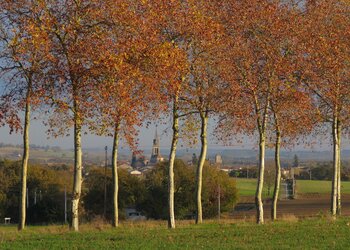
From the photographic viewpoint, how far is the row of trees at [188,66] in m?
23.7

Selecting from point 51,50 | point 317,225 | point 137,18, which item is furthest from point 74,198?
point 317,225

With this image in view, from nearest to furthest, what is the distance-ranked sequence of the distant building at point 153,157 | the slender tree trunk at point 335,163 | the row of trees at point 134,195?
the distant building at point 153,157, the slender tree trunk at point 335,163, the row of trees at point 134,195

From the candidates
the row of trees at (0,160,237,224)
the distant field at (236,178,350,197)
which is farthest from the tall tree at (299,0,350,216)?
the distant field at (236,178,350,197)

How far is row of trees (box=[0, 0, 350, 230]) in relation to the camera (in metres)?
23.7

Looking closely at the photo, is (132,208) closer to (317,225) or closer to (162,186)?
(162,186)

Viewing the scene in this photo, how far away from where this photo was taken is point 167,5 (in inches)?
1050

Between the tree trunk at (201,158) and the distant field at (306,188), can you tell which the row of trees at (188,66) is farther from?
the distant field at (306,188)

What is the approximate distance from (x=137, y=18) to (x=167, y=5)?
8.69 ft

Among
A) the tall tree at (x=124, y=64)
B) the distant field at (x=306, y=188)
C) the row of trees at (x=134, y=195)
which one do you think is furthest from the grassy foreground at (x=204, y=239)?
the distant field at (x=306, y=188)

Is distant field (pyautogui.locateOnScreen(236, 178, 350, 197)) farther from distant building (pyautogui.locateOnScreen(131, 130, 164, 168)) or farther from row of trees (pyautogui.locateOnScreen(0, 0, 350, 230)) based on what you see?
row of trees (pyautogui.locateOnScreen(0, 0, 350, 230))

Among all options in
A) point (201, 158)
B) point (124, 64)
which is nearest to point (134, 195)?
point (201, 158)

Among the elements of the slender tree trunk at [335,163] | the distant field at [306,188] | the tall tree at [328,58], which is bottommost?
the distant field at [306,188]

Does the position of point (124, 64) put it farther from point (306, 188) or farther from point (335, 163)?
point (306, 188)

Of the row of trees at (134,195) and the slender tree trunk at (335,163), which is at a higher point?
the slender tree trunk at (335,163)
